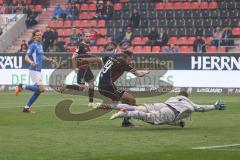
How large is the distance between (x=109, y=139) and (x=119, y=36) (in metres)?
26.6

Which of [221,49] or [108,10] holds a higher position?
[108,10]

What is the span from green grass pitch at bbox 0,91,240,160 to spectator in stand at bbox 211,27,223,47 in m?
17.6

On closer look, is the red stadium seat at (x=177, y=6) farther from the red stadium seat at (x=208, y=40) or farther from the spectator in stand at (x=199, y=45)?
the spectator in stand at (x=199, y=45)

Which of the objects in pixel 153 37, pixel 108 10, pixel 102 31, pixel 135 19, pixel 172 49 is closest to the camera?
pixel 172 49

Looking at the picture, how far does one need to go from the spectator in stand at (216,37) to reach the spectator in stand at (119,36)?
16.2 feet

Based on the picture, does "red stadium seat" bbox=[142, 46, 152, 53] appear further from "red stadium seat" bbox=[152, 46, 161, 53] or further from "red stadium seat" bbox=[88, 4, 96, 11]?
"red stadium seat" bbox=[88, 4, 96, 11]

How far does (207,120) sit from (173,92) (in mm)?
14852

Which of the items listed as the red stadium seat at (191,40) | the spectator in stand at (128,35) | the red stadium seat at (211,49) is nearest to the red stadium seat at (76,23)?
the spectator in stand at (128,35)

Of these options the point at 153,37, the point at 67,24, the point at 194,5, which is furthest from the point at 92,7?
the point at 153,37

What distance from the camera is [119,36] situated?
40531 millimetres

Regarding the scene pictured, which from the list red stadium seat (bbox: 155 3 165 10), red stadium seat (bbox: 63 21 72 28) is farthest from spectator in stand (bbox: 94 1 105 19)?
red stadium seat (bbox: 155 3 165 10)

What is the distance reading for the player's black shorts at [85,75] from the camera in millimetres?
25859

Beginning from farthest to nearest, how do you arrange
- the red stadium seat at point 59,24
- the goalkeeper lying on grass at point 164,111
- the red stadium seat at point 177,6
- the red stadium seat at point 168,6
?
the red stadium seat at point 59,24 → the red stadium seat at point 168,6 → the red stadium seat at point 177,6 → the goalkeeper lying on grass at point 164,111

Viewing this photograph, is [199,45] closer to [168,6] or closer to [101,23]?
[168,6]
